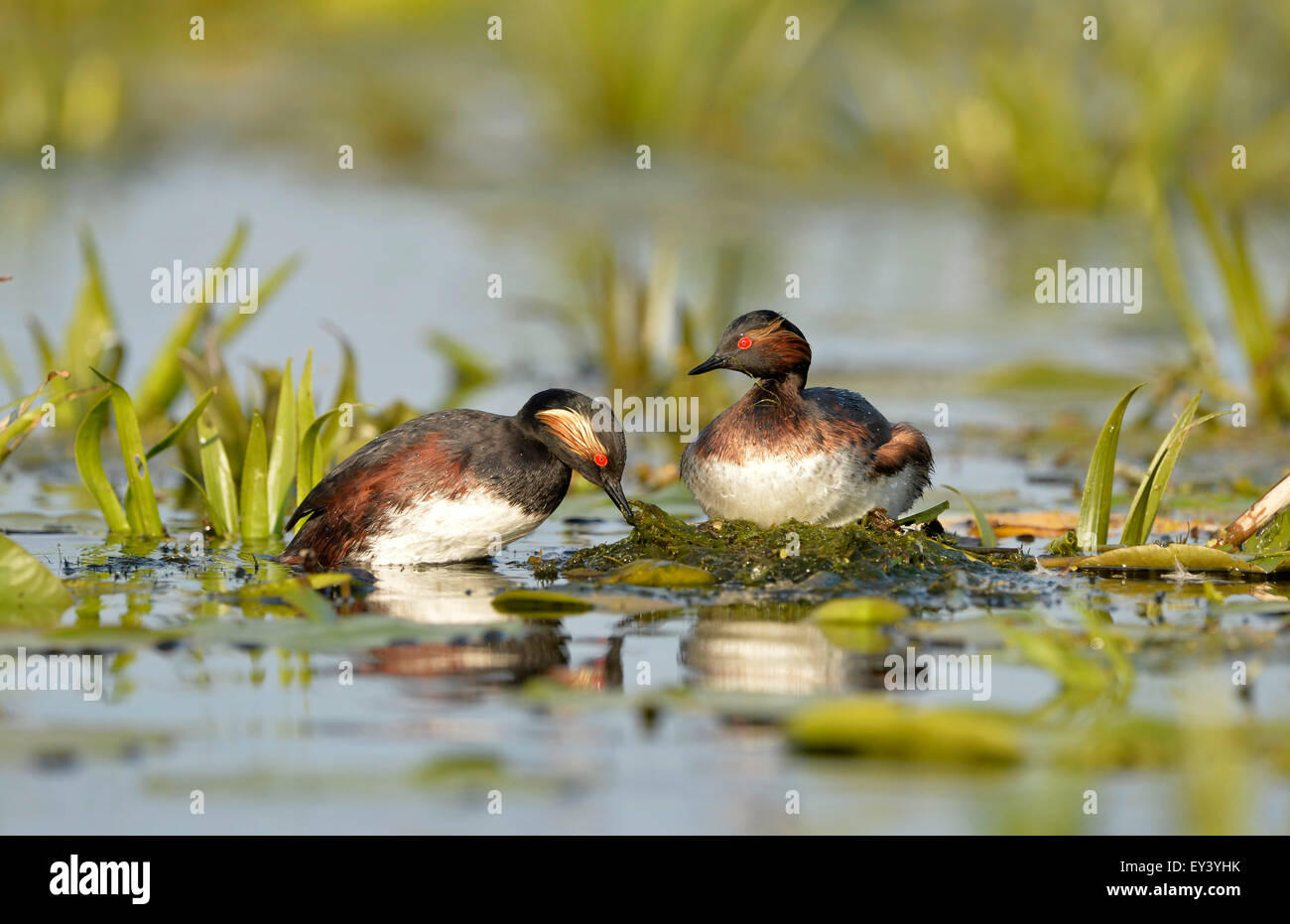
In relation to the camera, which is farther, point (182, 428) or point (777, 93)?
point (777, 93)

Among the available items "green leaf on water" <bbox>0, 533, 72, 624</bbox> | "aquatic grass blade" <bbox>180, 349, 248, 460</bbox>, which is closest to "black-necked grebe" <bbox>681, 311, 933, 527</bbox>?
"aquatic grass blade" <bbox>180, 349, 248, 460</bbox>

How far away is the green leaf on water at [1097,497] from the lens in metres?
8.14

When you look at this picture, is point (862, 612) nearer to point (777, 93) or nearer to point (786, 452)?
point (786, 452)

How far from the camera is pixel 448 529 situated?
7957mm

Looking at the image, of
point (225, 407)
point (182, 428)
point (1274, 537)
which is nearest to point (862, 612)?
point (1274, 537)

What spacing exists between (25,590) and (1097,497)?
4.58 meters

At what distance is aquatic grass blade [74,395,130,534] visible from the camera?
826 cm

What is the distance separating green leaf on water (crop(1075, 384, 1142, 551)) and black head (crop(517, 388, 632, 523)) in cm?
209

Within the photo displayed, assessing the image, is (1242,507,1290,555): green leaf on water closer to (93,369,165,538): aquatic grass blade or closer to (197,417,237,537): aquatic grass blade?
(197,417,237,537): aquatic grass blade

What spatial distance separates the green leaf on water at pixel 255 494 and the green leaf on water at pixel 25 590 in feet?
6.63

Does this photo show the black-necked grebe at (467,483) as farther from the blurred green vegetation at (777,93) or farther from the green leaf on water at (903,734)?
the blurred green vegetation at (777,93)

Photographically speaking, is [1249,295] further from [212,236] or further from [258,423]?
[212,236]

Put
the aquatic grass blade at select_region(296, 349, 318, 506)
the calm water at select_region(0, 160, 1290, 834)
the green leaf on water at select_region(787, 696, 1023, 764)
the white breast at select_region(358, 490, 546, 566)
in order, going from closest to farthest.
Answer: the calm water at select_region(0, 160, 1290, 834) → the green leaf on water at select_region(787, 696, 1023, 764) → the white breast at select_region(358, 490, 546, 566) → the aquatic grass blade at select_region(296, 349, 318, 506)
